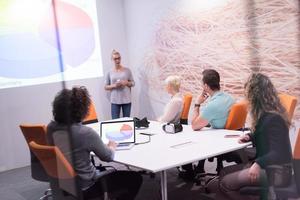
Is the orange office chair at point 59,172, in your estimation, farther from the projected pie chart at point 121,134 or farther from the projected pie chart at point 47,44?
the projected pie chart at point 47,44

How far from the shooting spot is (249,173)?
2.37 meters

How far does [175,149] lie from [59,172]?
87cm

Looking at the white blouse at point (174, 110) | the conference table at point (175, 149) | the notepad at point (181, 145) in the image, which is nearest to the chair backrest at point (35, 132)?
the conference table at point (175, 149)

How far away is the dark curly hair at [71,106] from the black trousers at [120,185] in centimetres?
48

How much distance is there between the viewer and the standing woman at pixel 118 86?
5.29m

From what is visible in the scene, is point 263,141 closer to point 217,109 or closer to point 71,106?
point 217,109

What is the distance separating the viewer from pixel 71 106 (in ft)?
8.20

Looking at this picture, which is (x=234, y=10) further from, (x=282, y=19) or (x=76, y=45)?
(x=76, y=45)

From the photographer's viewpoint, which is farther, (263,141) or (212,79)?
(212,79)

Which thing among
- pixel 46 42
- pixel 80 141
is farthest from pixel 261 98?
pixel 46 42

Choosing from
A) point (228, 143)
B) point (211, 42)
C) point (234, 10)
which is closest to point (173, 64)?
point (211, 42)

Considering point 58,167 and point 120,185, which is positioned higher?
point 58,167

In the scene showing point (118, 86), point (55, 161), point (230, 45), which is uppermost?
point (230, 45)

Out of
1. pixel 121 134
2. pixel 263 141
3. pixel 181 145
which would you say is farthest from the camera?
pixel 121 134
